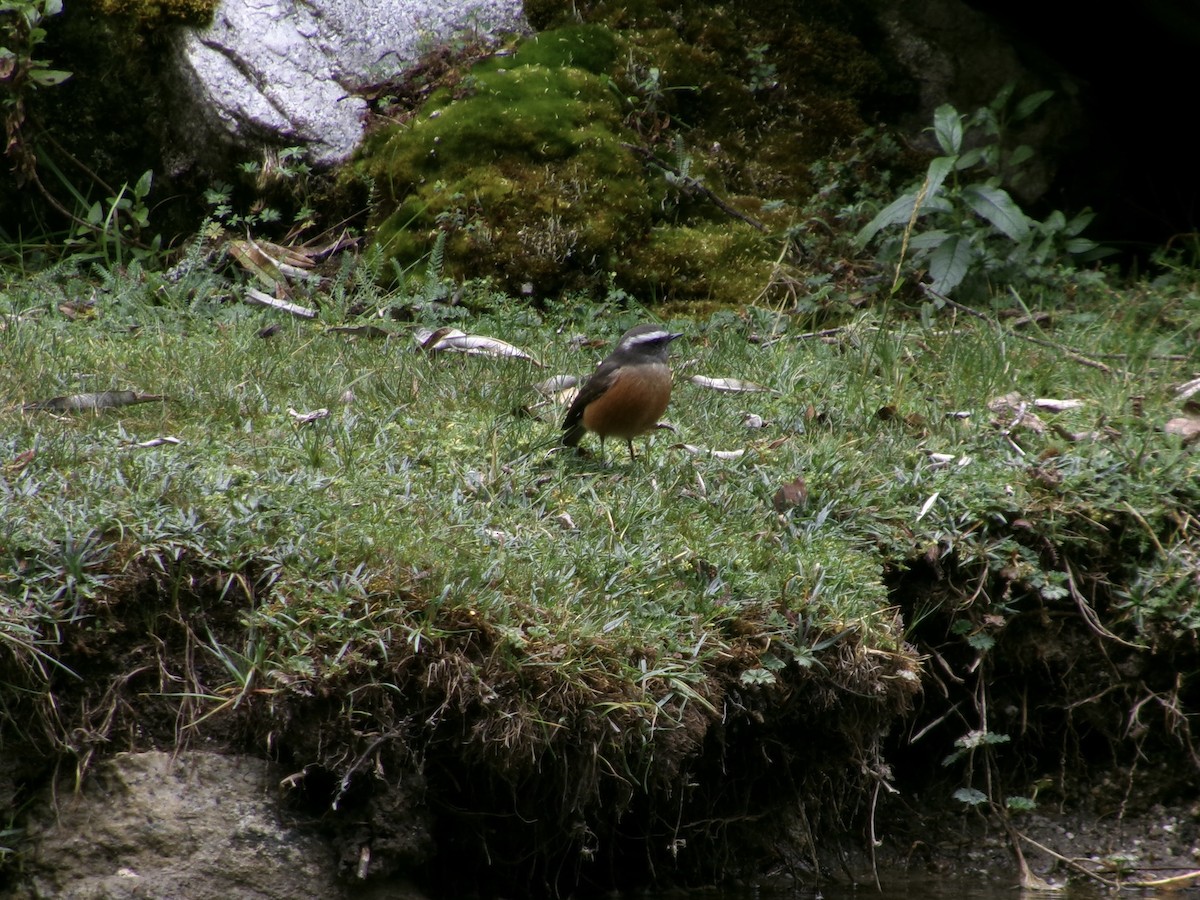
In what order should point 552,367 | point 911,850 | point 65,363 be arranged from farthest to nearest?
1. point 552,367
2. point 65,363
3. point 911,850

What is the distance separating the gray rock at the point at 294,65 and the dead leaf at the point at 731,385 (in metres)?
3.54

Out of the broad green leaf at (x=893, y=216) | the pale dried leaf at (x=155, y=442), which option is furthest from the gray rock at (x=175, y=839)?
the broad green leaf at (x=893, y=216)

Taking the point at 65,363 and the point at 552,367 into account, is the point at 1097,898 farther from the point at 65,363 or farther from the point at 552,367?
the point at 65,363

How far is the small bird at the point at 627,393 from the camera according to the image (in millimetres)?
5043

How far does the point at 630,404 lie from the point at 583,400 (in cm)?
26

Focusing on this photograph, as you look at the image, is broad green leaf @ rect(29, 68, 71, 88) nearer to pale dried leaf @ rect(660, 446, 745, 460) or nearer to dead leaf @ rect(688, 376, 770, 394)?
dead leaf @ rect(688, 376, 770, 394)

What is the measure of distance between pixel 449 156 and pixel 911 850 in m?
5.45

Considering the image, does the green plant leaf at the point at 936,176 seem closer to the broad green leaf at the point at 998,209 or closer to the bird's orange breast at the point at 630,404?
the broad green leaf at the point at 998,209

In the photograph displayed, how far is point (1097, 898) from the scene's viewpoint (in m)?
4.42

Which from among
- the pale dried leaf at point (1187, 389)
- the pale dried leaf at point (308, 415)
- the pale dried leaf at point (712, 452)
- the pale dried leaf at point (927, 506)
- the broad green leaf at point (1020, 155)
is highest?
the broad green leaf at point (1020, 155)

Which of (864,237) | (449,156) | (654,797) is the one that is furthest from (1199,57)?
(654,797)

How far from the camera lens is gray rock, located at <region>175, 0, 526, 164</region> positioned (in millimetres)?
8219

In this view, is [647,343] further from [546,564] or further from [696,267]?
[696,267]

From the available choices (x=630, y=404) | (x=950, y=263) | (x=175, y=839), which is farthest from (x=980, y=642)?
(x=950, y=263)
